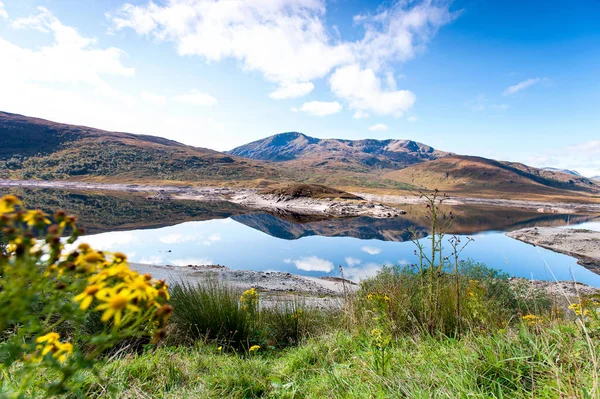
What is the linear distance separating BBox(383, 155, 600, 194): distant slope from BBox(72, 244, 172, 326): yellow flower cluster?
114 metres

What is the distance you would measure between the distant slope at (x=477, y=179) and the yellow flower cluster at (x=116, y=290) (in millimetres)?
113544

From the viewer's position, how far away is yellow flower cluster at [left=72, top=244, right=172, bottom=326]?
0.89 m

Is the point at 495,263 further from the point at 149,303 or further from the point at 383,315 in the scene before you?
the point at 149,303

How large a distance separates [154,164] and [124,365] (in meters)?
91.4

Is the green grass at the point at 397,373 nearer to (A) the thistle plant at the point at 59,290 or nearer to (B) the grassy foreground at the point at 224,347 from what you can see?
(B) the grassy foreground at the point at 224,347

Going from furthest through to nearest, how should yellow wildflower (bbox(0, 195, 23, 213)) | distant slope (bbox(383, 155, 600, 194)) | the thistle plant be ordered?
distant slope (bbox(383, 155, 600, 194)), yellow wildflower (bbox(0, 195, 23, 213)), the thistle plant

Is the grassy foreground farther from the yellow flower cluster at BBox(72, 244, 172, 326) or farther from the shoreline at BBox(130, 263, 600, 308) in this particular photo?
the shoreline at BBox(130, 263, 600, 308)

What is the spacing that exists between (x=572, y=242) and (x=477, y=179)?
105 m

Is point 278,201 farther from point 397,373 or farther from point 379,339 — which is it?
point 397,373

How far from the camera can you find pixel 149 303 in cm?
101

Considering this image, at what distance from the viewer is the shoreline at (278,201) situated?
42709 mm

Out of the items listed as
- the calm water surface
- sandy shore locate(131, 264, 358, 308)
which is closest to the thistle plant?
the calm water surface

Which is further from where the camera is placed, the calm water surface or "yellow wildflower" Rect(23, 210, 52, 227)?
the calm water surface

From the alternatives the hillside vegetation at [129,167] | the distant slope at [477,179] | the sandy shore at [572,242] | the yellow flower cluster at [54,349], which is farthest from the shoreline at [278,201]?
the distant slope at [477,179]
